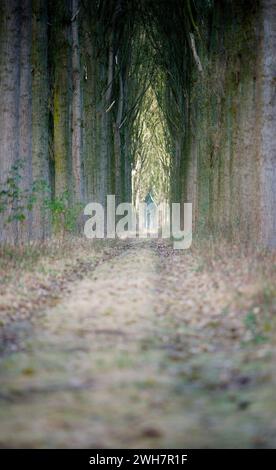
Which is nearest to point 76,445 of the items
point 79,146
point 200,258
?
point 200,258

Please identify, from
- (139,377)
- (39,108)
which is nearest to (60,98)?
(39,108)

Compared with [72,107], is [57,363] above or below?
below

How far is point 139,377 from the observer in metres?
4.37

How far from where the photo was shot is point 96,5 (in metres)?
20.9

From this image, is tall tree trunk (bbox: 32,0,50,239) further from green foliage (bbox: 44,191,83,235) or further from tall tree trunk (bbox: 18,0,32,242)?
tall tree trunk (bbox: 18,0,32,242)

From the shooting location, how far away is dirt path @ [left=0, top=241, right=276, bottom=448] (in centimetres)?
336

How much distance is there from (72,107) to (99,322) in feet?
43.3

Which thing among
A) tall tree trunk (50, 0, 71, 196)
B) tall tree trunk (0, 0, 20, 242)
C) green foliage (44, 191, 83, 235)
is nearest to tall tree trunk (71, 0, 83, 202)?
tall tree trunk (50, 0, 71, 196)
